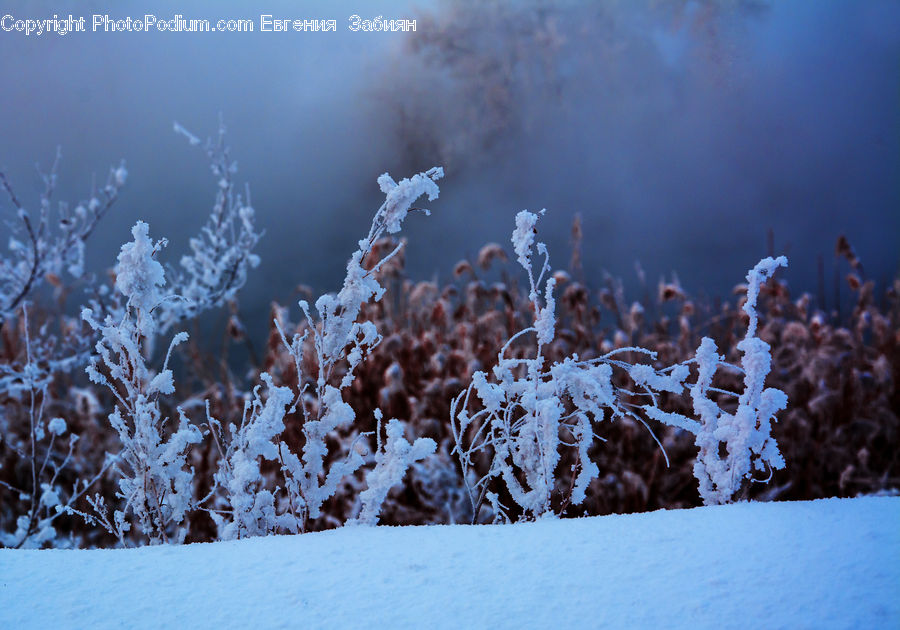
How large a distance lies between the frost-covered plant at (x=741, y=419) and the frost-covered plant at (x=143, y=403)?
1.13 meters

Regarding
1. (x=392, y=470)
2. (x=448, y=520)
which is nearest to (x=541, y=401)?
(x=392, y=470)

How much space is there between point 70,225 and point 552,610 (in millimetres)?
3323

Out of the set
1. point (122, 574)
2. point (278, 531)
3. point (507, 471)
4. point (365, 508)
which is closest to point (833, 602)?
point (507, 471)

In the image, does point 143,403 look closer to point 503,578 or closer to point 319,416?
point 319,416

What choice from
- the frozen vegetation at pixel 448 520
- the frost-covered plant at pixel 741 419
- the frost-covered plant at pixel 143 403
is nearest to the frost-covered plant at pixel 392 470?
the frozen vegetation at pixel 448 520

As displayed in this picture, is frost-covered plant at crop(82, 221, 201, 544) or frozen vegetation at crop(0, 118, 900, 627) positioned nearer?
frozen vegetation at crop(0, 118, 900, 627)

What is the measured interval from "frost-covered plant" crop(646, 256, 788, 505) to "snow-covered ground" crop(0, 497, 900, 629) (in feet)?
0.87

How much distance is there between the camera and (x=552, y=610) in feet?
3.54

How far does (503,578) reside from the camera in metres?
1.19

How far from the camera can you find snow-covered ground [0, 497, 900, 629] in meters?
1.07

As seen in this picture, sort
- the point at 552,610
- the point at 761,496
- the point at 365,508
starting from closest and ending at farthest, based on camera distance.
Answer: the point at 552,610 < the point at 365,508 < the point at 761,496

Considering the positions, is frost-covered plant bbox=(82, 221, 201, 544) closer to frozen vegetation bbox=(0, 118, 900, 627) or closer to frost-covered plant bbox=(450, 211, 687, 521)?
frozen vegetation bbox=(0, 118, 900, 627)

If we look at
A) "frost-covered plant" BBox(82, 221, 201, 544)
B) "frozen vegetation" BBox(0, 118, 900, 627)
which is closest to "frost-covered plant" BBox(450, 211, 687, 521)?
"frozen vegetation" BBox(0, 118, 900, 627)

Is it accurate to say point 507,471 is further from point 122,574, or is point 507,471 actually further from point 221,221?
point 221,221
